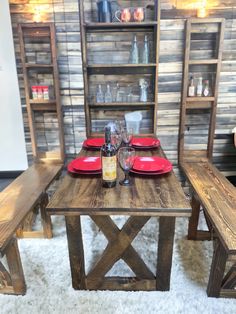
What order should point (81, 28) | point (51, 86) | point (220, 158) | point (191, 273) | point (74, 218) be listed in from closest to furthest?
point (74, 218)
point (191, 273)
point (81, 28)
point (51, 86)
point (220, 158)

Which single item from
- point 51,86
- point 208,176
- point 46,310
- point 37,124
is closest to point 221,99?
point 208,176

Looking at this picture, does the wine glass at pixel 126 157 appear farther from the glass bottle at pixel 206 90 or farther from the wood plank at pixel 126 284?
the glass bottle at pixel 206 90

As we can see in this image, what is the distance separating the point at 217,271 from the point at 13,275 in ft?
3.90

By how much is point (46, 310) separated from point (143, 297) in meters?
0.56

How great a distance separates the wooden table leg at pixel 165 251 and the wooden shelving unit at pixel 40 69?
5.23ft

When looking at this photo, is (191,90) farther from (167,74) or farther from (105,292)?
(105,292)

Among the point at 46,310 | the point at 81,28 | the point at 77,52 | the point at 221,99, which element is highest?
the point at 81,28

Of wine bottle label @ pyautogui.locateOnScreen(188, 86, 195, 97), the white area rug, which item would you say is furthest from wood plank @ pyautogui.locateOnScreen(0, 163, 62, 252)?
wine bottle label @ pyautogui.locateOnScreen(188, 86, 195, 97)

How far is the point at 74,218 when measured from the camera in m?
1.40

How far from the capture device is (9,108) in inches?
118

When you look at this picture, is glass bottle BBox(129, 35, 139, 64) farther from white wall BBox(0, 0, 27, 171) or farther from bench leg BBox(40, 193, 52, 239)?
bench leg BBox(40, 193, 52, 239)

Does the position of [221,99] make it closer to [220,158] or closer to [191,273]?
[220,158]

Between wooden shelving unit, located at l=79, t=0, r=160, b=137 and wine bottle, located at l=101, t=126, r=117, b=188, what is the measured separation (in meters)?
1.26

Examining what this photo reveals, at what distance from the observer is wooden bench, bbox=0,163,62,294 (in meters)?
1.49
